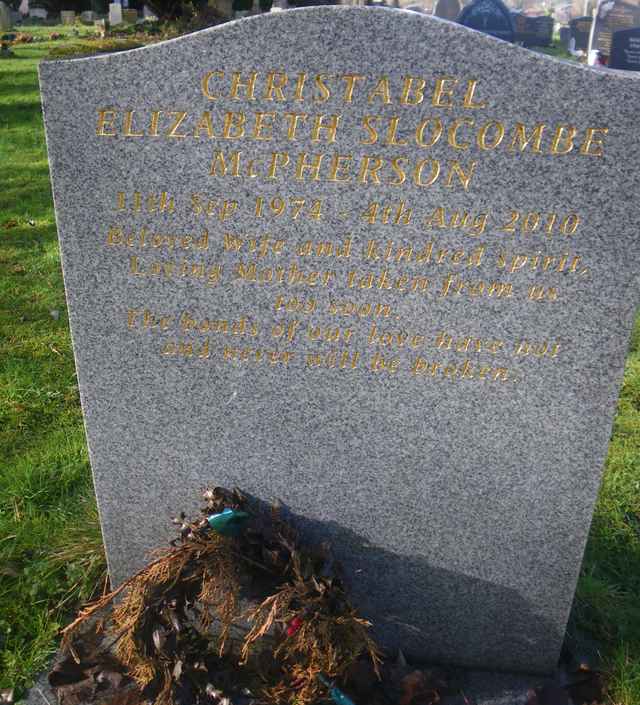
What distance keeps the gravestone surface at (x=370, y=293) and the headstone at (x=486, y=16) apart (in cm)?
1054

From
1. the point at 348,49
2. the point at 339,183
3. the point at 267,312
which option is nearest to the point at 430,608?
the point at 267,312

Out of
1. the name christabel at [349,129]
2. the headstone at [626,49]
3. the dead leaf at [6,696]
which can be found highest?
the name christabel at [349,129]

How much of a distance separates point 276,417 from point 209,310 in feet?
1.40

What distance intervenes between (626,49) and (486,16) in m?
2.46

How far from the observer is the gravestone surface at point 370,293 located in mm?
1851

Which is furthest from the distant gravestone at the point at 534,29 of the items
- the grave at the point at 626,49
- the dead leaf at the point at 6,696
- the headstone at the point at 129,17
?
→ the dead leaf at the point at 6,696

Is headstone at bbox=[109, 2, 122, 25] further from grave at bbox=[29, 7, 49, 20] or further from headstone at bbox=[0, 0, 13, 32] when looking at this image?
grave at bbox=[29, 7, 49, 20]

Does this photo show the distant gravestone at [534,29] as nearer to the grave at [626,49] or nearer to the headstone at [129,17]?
the grave at [626,49]

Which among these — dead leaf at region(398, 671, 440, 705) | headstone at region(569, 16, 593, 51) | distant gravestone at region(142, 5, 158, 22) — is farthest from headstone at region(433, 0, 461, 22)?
dead leaf at region(398, 671, 440, 705)

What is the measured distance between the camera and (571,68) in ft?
5.81

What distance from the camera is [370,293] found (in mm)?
2088

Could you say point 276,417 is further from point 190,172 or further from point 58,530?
point 58,530

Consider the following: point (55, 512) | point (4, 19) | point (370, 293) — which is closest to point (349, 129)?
point (370, 293)

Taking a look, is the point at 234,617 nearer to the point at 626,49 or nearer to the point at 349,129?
the point at 349,129
